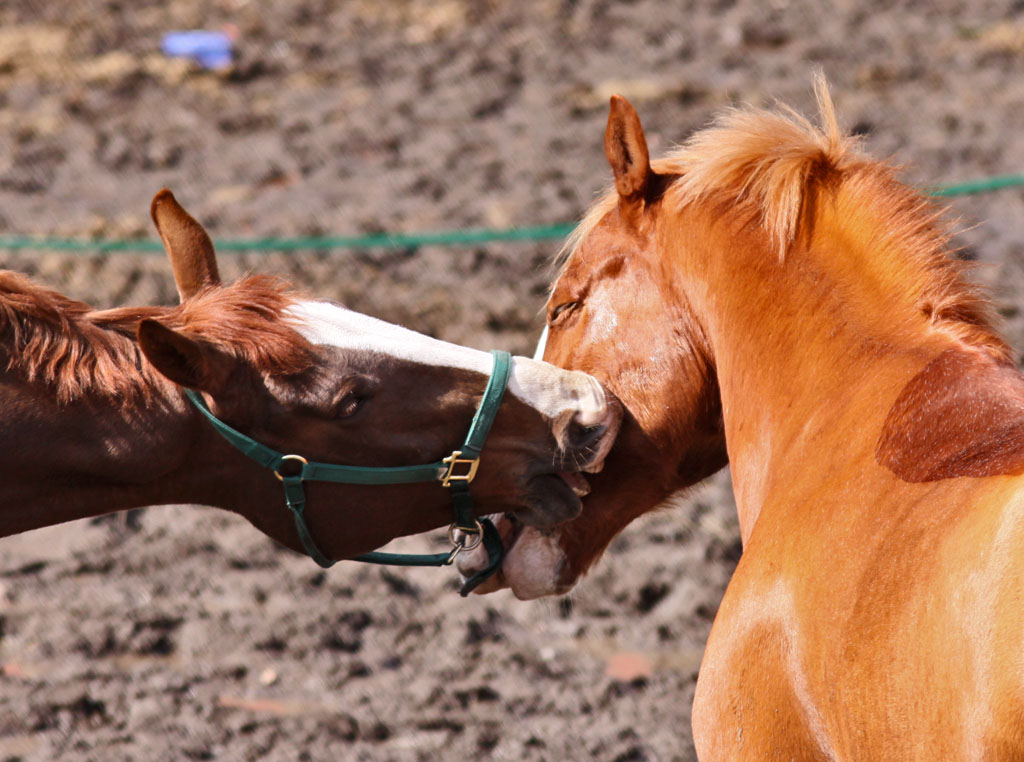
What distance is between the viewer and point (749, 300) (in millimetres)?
2418

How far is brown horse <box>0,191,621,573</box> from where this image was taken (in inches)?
88.1

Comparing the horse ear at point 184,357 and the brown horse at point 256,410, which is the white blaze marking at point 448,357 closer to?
the brown horse at point 256,410

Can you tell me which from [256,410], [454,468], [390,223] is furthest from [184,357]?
[390,223]

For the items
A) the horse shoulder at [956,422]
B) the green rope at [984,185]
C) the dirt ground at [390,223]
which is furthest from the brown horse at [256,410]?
the green rope at [984,185]

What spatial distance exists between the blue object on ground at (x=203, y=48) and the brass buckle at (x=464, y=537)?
17.9 feet

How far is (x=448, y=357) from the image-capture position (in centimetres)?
248

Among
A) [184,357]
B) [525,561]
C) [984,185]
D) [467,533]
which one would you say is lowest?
[984,185]

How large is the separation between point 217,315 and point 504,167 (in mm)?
4248

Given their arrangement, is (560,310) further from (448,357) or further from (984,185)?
(984,185)

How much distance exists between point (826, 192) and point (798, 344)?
329mm

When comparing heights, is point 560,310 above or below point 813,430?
above

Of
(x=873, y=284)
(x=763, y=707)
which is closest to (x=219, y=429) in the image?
(x=763, y=707)

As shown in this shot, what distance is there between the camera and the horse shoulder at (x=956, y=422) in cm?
181

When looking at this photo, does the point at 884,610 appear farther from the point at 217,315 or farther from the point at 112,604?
the point at 112,604
